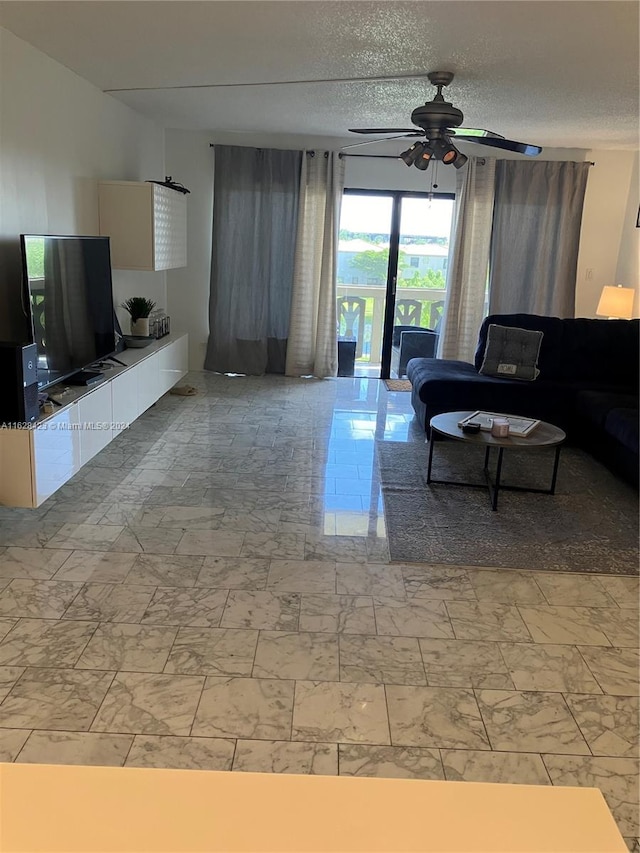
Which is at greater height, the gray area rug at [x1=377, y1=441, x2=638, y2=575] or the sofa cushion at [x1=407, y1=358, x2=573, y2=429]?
the sofa cushion at [x1=407, y1=358, x2=573, y2=429]

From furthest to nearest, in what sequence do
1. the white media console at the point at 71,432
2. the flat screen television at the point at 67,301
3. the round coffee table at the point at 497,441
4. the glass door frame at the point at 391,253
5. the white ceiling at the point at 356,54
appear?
the glass door frame at the point at 391,253, the round coffee table at the point at 497,441, the flat screen television at the point at 67,301, the white media console at the point at 71,432, the white ceiling at the point at 356,54

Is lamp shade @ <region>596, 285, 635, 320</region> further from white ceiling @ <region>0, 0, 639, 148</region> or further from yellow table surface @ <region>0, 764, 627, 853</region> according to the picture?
yellow table surface @ <region>0, 764, 627, 853</region>

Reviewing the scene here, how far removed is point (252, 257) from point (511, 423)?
3.67 m

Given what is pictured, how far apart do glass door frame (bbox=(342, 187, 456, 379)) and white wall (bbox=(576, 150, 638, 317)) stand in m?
1.41

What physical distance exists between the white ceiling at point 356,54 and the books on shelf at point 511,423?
6.37 feet

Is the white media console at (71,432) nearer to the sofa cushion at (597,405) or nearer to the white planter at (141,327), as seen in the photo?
the white planter at (141,327)

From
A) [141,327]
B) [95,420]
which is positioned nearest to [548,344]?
[141,327]

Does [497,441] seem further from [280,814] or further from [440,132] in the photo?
[280,814]

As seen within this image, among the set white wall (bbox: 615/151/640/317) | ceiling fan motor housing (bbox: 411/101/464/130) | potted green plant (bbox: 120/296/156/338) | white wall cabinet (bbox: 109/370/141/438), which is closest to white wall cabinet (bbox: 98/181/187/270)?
potted green plant (bbox: 120/296/156/338)

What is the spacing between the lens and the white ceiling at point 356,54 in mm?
2756

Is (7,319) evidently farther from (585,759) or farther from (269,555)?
(585,759)

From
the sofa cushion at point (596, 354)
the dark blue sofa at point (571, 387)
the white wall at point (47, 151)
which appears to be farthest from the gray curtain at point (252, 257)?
the sofa cushion at point (596, 354)

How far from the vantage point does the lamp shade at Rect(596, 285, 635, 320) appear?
5.92m

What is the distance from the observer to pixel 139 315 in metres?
5.14
